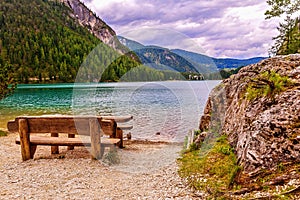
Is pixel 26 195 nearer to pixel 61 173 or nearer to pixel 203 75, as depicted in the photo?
pixel 61 173

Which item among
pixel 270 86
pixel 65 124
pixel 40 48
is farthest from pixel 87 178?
pixel 40 48

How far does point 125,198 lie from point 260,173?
2801mm

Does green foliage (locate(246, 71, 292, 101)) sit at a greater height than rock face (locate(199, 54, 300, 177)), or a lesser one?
greater

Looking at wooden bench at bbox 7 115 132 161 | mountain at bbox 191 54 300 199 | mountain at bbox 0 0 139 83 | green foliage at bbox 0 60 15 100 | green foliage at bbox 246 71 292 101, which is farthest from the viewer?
mountain at bbox 0 0 139 83

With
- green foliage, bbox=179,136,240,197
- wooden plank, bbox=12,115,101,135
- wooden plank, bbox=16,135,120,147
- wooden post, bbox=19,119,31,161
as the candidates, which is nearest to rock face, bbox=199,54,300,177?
green foliage, bbox=179,136,240,197

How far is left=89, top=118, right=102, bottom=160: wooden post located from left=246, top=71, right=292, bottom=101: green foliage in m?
4.47

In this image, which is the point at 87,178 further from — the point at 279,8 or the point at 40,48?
the point at 40,48

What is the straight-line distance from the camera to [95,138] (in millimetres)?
8359

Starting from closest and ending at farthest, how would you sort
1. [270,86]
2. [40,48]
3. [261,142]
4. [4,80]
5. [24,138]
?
[261,142]
[270,86]
[24,138]
[4,80]
[40,48]

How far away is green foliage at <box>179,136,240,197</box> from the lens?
17.9 feet

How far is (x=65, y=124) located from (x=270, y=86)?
6054 mm

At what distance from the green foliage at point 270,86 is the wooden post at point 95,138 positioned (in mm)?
4467

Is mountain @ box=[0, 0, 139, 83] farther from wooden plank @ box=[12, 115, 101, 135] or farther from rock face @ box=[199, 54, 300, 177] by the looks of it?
rock face @ box=[199, 54, 300, 177]

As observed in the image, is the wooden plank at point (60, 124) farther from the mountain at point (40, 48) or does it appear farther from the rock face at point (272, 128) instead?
the mountain at point (40, 48)
